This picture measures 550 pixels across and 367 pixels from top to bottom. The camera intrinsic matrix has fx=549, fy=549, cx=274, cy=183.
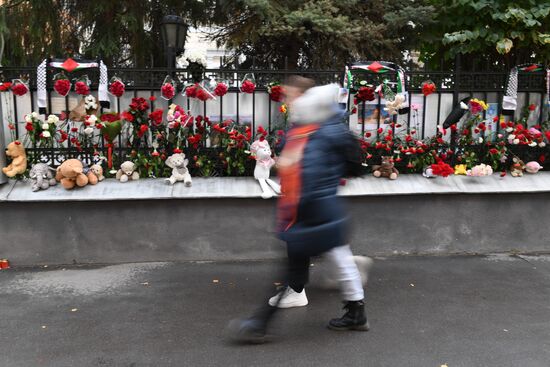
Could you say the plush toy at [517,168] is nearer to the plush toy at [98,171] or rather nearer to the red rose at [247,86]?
the red rose at [247,86]

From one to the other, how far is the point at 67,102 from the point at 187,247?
1937mm

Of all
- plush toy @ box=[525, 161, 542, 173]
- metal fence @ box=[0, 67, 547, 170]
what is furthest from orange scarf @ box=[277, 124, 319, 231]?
plush toy @ box=[525, 161, 542, 173]

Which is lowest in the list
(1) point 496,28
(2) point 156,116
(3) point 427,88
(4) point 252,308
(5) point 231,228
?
(4) point 252,308

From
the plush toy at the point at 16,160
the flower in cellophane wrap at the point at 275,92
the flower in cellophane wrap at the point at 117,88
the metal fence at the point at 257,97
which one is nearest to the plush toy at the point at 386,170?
the metal fence at the point at 257,97

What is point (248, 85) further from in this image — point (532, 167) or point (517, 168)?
point (532, 167)

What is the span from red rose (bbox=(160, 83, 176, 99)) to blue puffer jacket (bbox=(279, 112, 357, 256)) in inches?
96.0

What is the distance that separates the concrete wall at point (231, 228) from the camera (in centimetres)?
536

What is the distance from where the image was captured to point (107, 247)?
17.9 ft

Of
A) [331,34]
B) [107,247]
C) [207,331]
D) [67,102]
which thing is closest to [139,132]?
[67,102]

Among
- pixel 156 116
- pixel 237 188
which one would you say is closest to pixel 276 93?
pixel 237 188

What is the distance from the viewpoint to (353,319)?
380 cm

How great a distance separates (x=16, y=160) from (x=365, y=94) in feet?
11.8

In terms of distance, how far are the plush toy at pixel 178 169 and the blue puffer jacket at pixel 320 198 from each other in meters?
2.23

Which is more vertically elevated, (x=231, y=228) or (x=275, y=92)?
(x=275, y=92)
